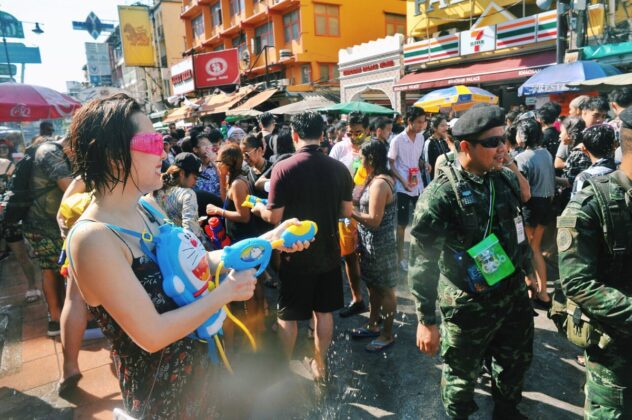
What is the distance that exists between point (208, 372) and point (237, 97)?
1941 cm

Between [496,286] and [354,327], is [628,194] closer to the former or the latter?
[496,286]

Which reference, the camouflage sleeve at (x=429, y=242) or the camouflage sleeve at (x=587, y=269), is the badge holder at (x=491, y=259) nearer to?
the camouflage sleeve at (x=429, y=242)

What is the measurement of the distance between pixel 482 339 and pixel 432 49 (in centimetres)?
1477

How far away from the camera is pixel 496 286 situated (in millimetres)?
2156

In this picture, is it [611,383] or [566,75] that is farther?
[566,75]

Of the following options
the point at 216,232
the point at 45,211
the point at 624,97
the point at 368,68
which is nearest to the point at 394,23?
the point at 368,68

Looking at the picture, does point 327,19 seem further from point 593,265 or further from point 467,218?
point 593,265

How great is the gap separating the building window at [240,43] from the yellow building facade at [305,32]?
17cm

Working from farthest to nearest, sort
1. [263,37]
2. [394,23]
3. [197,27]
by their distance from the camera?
[197,27]
[263,37]
[394,23]

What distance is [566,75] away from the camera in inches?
244

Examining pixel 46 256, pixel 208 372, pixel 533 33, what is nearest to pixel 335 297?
pixel 208 372

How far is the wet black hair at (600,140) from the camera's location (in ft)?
9.82

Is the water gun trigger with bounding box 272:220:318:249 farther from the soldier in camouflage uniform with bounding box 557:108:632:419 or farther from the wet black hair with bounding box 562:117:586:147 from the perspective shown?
the wet black hair with bounding box 562:117:586:147

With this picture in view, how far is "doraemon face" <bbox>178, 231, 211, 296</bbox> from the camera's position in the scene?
138 cm
